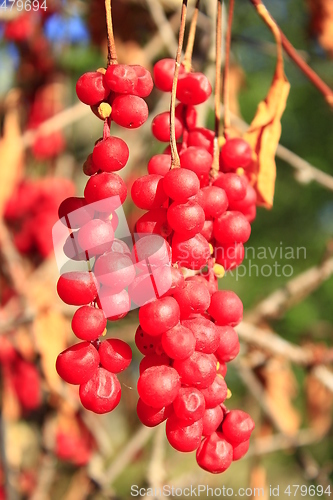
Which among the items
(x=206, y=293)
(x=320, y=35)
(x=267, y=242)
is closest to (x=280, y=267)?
(x=267, y=242)

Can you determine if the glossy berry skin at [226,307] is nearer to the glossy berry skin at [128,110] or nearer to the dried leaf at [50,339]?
the glossy berry skin at [128,110]

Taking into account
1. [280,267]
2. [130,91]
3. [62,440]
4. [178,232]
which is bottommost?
[280,267]

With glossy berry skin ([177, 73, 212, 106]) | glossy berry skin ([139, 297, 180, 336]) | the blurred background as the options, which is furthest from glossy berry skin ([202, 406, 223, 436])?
the blurred background

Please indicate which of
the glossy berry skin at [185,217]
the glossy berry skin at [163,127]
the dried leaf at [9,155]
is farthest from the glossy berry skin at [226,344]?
the dried leaf at [9,155]

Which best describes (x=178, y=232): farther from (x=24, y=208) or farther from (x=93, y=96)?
(x=24, y=208)

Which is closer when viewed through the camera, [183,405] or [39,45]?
[183,405]

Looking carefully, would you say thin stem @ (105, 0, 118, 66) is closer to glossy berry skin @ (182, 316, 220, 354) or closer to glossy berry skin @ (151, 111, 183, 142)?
glossy berry skin @ (151, 111, 183, 142)
